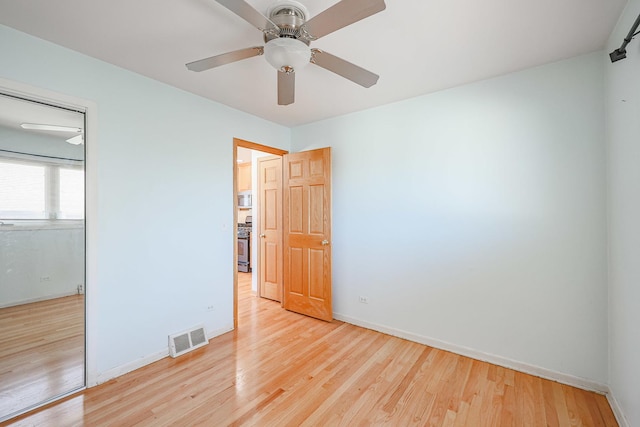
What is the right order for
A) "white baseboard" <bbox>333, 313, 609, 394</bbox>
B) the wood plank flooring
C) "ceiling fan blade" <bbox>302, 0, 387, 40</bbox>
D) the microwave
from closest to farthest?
"ceiling fan blade" <bbox>302, 0, 387, 40</bbox> → the wood plank flooring → "white baseboard" <bbox>333, 313, 609, 394</bbox> → the microwave

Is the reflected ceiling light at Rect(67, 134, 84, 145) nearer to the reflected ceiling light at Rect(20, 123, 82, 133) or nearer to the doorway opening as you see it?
the reflected ceiling light at Rect(20, 123, 82, 133)

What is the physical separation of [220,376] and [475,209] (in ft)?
8.81

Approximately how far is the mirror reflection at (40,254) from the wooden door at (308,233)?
2.18 metres

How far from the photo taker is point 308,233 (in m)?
3.61

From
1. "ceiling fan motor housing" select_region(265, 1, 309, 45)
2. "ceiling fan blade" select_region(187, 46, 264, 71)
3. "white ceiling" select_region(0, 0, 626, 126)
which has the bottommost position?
"ceiling fan blade" select_region(187, 46, 264, 71)

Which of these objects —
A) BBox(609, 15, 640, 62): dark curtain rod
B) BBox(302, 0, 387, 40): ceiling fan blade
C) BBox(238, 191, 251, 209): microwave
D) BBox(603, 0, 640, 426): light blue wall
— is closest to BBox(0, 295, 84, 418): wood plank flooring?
BBox(302, 0, 387, 40): ceiling fan blade

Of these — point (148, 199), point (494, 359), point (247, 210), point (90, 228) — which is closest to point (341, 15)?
point (148, 199)

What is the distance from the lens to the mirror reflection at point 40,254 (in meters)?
1.90

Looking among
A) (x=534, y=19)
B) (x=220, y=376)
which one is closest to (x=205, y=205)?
(x=220, y=376)

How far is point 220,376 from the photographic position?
2.31 metres

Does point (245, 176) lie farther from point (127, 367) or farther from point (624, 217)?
point (624, 217)

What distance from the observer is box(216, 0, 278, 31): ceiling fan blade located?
50.2 inches

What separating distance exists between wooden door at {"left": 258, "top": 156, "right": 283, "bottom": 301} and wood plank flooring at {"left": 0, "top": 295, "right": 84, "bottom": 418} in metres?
2.33

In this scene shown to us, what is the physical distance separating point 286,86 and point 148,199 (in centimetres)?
164
